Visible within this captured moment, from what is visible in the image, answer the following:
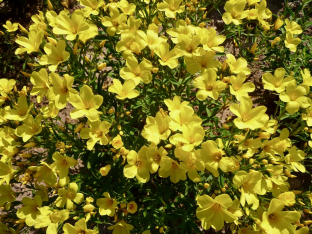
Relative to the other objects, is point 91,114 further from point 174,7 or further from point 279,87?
point 279,87

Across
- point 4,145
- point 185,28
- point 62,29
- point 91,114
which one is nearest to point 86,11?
point 62,29

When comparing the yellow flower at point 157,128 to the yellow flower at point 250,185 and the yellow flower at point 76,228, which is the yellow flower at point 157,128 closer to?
the yellow flower at point 250,185

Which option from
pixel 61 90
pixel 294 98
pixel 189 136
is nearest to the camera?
pixel 189 136

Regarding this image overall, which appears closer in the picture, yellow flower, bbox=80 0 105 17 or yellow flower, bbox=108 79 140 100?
yellow flower, bbox=108 79 140 100

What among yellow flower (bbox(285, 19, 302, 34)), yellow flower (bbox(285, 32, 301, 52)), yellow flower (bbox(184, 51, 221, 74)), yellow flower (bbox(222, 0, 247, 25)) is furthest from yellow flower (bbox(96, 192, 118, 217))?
yellow flower (bbox(285, 19, 302, 34))

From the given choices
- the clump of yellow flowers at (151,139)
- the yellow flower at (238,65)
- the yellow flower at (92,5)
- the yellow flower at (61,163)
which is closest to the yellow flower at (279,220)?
the clump of yellow flowers at (151,139)

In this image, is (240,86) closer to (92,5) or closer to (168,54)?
(168,54)

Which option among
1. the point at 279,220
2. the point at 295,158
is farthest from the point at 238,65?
the point at 279,220

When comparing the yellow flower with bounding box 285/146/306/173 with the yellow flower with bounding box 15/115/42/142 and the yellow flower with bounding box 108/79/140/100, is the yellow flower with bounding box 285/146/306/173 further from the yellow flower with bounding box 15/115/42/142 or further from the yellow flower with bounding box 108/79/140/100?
the yellow flower with bounding box 15/115/42/142
